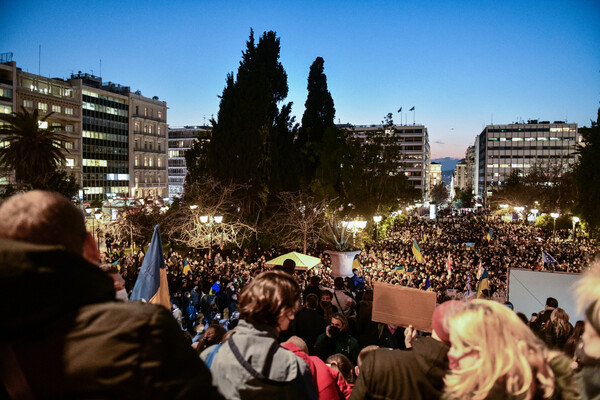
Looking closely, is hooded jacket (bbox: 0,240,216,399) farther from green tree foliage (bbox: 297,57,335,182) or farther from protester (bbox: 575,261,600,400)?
green tree foliage (bbox: 297,57,335,182)

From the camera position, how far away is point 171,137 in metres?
145

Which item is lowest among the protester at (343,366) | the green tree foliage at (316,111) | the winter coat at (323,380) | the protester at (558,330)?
the protester at (558,330)

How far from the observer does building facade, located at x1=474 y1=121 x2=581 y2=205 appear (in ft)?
465

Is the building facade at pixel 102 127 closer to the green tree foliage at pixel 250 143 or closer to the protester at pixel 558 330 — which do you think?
the green tree foliage at pixel 250 143

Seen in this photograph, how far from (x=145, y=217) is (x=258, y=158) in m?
8.64

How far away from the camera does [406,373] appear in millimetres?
2400

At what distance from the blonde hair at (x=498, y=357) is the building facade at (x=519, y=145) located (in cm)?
15193

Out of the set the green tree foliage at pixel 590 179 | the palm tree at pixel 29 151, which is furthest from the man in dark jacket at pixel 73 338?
the green tree foliage at pixel 590 179

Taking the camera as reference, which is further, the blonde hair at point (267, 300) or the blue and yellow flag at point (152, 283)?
the blue and yellow flag at point (152, 283)

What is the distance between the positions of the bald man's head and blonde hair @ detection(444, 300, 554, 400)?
1.70m

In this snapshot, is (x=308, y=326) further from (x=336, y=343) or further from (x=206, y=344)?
(x=206, y=344)

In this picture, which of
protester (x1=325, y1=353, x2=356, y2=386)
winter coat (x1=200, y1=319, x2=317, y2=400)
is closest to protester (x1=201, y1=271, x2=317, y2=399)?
winter coat (x1=200, y1=319, x2=317, y2=400)

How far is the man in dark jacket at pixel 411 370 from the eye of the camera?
2.33 m

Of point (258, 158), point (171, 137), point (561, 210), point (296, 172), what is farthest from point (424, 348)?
point (171, 137)
